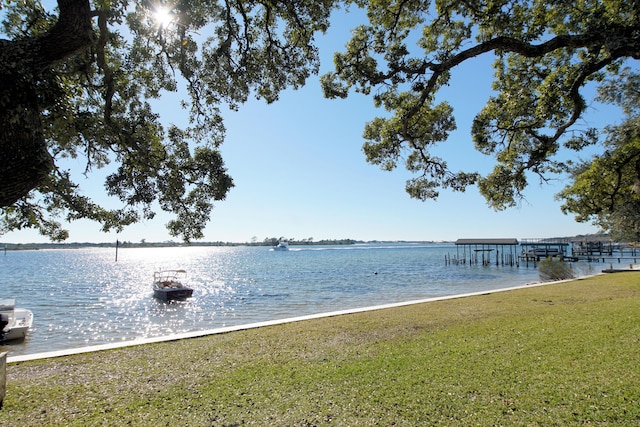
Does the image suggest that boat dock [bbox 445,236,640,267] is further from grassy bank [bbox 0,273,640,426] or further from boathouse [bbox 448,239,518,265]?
grassy bank [bbox 0,273,640,426]

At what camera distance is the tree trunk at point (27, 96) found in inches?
129

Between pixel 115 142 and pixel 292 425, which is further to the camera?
pixel 115 142

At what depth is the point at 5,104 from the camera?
3264mm

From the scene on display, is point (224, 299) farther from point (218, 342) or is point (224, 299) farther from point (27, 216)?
point (27, 216)

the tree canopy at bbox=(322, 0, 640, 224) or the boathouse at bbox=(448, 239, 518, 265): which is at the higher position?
the tree canopy at bbox=(322, 0, 640, 224)

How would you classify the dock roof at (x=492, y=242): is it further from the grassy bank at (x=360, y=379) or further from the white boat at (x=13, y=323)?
the white boat at (x=13, y=323)

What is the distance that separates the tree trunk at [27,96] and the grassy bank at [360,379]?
11.8 ft

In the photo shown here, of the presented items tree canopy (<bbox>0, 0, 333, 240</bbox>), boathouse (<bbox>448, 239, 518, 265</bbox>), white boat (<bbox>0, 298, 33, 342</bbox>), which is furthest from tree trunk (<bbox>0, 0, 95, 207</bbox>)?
boathouse (<bbox>448, 239, 518, 265</bbox>)

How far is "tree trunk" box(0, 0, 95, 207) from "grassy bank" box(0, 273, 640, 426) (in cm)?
359

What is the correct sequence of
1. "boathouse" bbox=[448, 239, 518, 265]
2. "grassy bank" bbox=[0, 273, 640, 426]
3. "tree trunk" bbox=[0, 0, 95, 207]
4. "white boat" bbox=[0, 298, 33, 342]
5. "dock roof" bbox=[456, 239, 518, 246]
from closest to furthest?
"tree trunk" bbox=[0, 0, 95, 207] < "grassy bank" bbox=[0, 273, 640, 426] < "white boat" bbox=[0, 298, 33, 342] < "dock roof" bbox=[456, 239, 518, 246] < "boathouse" bbox=[448, 239, 518, 265]

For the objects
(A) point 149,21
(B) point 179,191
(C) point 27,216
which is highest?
(A) point 149,21

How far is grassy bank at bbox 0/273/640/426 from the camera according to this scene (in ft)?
15.4

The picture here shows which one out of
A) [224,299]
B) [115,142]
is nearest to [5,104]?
[115,142]

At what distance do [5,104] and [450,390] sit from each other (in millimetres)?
6736
